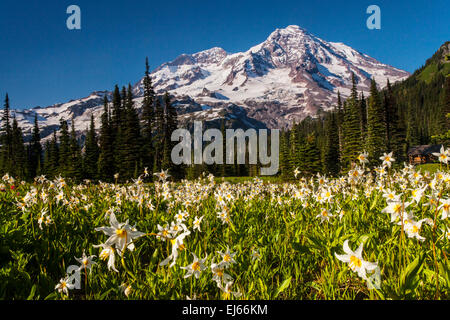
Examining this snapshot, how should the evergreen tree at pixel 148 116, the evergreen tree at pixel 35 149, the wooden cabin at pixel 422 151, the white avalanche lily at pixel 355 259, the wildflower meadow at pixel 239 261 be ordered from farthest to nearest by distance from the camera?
the wooden cabin at pixel 422 151 → the evergreen tree at pixel 35 149 → the evergreen tree at pixel 148 116 → the wildflower meadow at pixel 239 261 → the white avalanche lily at pixel 355 259

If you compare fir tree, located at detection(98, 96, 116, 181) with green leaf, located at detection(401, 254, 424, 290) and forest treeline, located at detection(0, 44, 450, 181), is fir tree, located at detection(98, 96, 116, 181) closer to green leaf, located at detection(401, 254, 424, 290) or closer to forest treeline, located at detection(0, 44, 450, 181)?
forest treeline, located at detection(0, 44, 450, 181)

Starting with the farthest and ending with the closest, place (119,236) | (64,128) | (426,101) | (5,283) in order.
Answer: (426,101), (64,128), (5,283), (119,236)

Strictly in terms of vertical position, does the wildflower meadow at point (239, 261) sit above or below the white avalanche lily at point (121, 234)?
below

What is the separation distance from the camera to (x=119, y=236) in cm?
181

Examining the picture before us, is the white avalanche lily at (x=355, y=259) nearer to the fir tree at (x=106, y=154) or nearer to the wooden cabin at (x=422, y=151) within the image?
the fir tree at (x=106, y=154)

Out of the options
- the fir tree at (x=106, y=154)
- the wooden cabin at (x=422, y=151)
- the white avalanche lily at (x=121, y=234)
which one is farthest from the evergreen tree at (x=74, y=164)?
the wooden cabin at (x=422, y=151)

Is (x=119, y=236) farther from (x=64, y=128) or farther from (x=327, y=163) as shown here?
(x=327, y=163)

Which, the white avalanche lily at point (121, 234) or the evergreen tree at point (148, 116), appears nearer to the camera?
the white avalanche lily at point (121, 234)

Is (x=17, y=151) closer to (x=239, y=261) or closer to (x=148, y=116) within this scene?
(x=148, y=116)

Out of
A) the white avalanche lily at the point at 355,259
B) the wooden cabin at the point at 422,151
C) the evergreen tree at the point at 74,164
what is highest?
the wooden cabin at the point at 422,151

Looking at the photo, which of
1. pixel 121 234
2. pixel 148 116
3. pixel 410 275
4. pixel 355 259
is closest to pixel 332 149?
pixel 148 116

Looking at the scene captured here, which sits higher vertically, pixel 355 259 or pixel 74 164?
pixel 74 164
